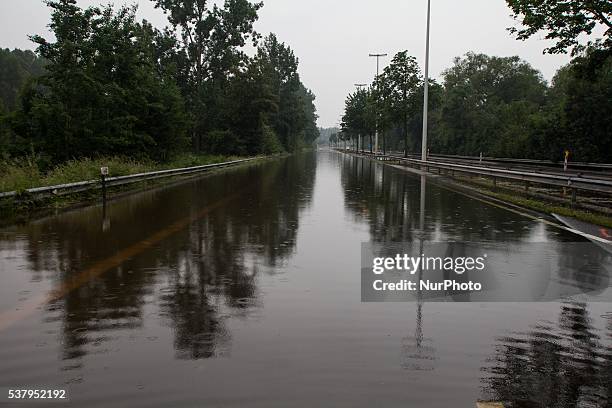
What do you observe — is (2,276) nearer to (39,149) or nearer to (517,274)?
(517,274)

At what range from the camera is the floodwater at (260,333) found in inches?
165

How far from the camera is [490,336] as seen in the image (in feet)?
18.0

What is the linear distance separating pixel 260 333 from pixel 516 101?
261 ft

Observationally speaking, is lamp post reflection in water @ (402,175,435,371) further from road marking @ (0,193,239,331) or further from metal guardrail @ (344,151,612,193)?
metal guardrail @ (344,151,612,193)

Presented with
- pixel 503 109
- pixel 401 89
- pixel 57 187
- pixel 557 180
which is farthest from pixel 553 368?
pixel 503 109

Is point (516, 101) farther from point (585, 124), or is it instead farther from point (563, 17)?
point (563, 17)

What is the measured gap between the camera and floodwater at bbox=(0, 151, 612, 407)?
4.19 meters

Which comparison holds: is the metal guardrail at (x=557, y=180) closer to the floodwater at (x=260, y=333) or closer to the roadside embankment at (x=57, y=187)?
the floodwater at (x=260, y=333)

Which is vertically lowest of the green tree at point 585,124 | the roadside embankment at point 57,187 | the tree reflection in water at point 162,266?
the tree reflection in water at point 162,266

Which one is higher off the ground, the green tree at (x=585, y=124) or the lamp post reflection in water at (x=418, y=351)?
the green tree at (x=585, y=124)

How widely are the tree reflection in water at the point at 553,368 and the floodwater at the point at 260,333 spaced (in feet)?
0.06

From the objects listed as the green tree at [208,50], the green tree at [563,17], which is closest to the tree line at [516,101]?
the green tree at [563,17]

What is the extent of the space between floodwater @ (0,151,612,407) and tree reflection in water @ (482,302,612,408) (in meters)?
0.02

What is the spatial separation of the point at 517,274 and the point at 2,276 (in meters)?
7.70
